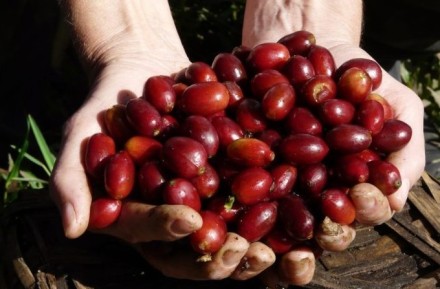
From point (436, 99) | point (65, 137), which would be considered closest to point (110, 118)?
point (65, 137)

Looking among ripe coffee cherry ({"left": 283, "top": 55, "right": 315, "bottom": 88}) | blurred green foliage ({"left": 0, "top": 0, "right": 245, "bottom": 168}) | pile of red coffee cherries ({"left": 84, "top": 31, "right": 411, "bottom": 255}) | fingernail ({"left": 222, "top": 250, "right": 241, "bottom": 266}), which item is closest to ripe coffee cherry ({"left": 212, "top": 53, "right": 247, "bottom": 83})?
pile of red coffee cherries ({"left": 84, "top": 31, "right": 411, "bottom": 255})

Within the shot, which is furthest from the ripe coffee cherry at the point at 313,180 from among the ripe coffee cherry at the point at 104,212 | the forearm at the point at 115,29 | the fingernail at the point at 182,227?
the forearm at the point at 115,29

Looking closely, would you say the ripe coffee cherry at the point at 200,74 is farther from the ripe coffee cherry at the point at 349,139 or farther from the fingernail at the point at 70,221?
the fingernail at the point at 70,221

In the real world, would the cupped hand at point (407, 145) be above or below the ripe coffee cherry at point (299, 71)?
below

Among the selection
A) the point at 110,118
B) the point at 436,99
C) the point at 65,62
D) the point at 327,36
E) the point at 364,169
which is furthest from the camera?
the point at 65,62

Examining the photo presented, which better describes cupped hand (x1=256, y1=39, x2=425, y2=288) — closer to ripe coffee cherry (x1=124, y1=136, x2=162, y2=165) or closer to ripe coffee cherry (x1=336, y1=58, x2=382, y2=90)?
ripe coffee cherry (x1=336, y1=58, x2=382, y2=90)

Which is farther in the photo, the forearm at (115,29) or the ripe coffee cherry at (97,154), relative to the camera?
the forearm at (115,29)

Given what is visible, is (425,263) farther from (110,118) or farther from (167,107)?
(110,118)
